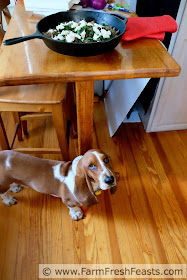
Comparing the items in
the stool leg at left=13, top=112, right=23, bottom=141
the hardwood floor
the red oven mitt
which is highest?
the red oven mitt

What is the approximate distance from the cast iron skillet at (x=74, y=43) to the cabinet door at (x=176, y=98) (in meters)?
0.55

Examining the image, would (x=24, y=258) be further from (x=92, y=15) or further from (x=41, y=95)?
(x=92, y=15)

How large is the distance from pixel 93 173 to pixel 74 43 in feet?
1.87

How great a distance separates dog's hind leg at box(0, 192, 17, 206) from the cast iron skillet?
3.14ft

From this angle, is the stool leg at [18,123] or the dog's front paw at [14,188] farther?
the stool leg at [18,123]

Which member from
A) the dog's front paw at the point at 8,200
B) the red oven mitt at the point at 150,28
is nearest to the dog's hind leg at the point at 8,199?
the dog's front paw at the point at 8,200

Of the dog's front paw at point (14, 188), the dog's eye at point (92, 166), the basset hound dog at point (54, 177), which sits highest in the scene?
the dog's eye at point (92, 166)

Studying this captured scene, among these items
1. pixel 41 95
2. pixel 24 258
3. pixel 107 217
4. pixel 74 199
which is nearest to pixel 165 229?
pixel 107 217

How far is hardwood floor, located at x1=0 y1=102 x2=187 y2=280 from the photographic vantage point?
1.19m

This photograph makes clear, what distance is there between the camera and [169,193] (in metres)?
1.47

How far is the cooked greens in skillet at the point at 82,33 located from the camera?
797 mm

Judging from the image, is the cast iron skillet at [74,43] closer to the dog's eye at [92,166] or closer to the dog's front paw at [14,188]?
the dog's eye at [92,166]

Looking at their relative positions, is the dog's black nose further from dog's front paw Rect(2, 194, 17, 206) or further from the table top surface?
dog's front paw Rect(2, 194, 17, 206)

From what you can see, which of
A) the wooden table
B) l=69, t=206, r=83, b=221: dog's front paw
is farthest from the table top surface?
l=69, t=206, r=83, b=221: dog's front paw
